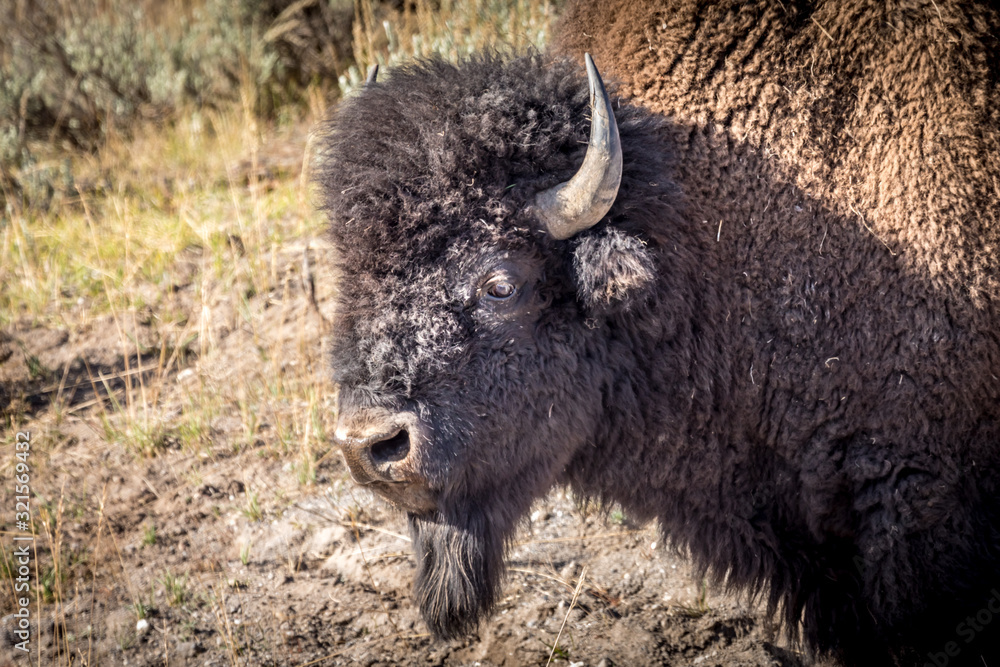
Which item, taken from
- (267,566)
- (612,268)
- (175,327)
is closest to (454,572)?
(612,268)

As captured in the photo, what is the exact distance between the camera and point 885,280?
225 cm

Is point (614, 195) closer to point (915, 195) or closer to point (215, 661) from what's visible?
point (915, 195)

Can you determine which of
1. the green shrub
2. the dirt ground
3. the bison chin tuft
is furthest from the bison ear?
Result: the green shrub

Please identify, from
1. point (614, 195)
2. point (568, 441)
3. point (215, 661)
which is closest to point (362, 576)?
point (215, 661)

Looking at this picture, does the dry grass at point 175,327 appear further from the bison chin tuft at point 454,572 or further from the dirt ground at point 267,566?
the bison chin tuft at point 454,572

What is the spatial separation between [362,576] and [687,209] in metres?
2.24

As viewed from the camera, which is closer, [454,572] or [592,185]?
[592,185]

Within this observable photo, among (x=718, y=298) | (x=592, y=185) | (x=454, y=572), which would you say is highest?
(x=592, y=185)

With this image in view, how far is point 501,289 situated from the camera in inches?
83.6

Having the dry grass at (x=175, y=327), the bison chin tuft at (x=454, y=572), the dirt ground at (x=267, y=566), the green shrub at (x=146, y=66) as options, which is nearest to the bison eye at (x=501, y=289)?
the bison chin tuft at (x=454, y=572)

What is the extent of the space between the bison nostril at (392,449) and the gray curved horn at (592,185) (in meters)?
0.80

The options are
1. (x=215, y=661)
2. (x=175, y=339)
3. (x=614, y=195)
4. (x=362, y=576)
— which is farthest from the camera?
(x=175, y=339)

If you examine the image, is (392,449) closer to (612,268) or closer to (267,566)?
(612,268)

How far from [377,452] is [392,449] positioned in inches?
1.8
